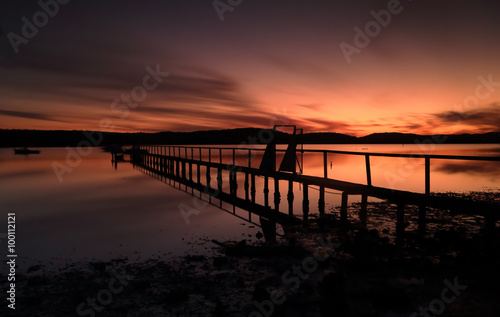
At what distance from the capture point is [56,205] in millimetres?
17297

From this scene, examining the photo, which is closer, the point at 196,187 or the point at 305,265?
the point at 305,265

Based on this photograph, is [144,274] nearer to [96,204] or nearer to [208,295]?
[208,295]

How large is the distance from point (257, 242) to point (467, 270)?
4.88 metres

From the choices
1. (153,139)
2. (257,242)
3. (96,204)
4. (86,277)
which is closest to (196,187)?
(96,204)

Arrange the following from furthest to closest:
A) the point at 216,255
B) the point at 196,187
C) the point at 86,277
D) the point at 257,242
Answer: the point at 196,187, the point at 257,242, the point at 216,255, the point at 86,277

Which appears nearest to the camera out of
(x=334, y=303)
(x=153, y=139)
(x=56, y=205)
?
(x=334, y=303)
